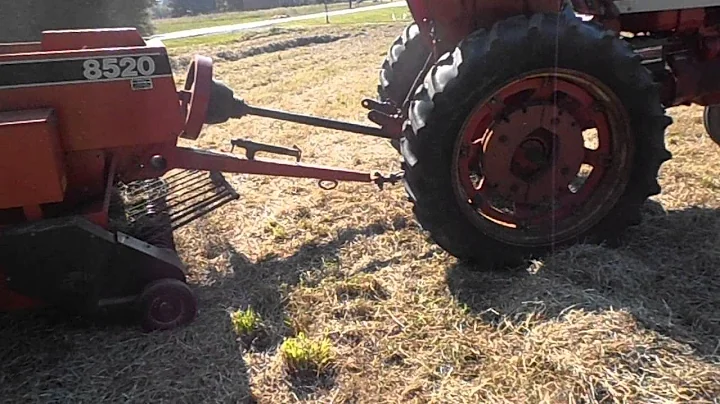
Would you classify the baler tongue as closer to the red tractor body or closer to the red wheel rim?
the red tractor body

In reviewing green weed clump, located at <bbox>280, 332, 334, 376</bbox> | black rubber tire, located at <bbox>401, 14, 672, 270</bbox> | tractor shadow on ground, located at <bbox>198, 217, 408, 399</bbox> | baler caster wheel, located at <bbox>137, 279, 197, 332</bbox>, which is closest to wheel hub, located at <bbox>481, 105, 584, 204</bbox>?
black rubber tire, located at <bbox>401, 14, 672, 270</bbox>

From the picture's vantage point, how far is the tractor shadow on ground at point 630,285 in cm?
298

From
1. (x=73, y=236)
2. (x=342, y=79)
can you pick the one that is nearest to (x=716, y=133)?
(x=73, y=236)

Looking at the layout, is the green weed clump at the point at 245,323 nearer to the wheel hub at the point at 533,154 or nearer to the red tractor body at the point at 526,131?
the red tractor body at the point at 526,131

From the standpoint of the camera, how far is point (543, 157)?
3666 millimetres

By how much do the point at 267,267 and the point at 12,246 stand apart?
1408mm

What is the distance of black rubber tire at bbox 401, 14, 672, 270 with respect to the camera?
333cm

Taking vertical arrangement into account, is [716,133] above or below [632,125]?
below

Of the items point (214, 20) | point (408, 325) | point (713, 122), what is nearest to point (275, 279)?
point (408, 325)

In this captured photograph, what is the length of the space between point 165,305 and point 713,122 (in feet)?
13.4

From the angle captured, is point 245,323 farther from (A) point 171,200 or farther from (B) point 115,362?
(A) point 171,200

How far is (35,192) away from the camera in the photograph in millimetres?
3102

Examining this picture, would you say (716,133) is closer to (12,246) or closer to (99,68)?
(99,68)

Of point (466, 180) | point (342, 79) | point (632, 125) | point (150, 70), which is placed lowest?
point (342, 79)
